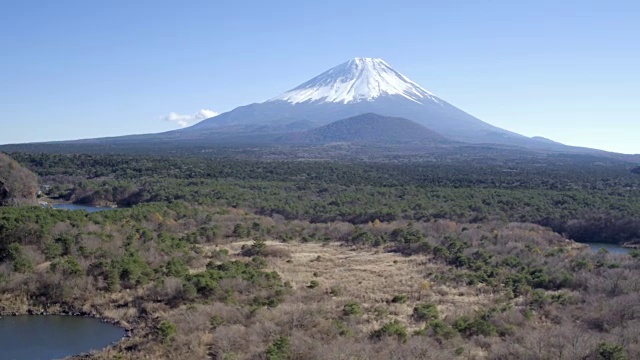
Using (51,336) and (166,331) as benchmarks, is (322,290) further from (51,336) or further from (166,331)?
(51,336)

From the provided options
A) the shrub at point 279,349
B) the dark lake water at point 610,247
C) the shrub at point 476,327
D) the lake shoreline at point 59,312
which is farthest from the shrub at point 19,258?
the dark lake water at point 610,247

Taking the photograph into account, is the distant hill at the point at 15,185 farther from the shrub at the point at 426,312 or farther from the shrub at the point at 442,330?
the shrub at the point at 442,330

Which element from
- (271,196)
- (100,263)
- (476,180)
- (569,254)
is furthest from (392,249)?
(476,180)

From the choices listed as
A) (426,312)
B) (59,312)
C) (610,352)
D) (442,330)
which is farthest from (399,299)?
(59,312)

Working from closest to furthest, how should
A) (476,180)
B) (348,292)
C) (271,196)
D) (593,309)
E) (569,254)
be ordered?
(593,309), (348,292), (569,254), (271,196), (476,180)

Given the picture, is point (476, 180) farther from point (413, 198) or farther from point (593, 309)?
point (593, 309)

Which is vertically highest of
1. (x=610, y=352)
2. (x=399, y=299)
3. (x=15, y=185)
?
(x=15, y=185)
